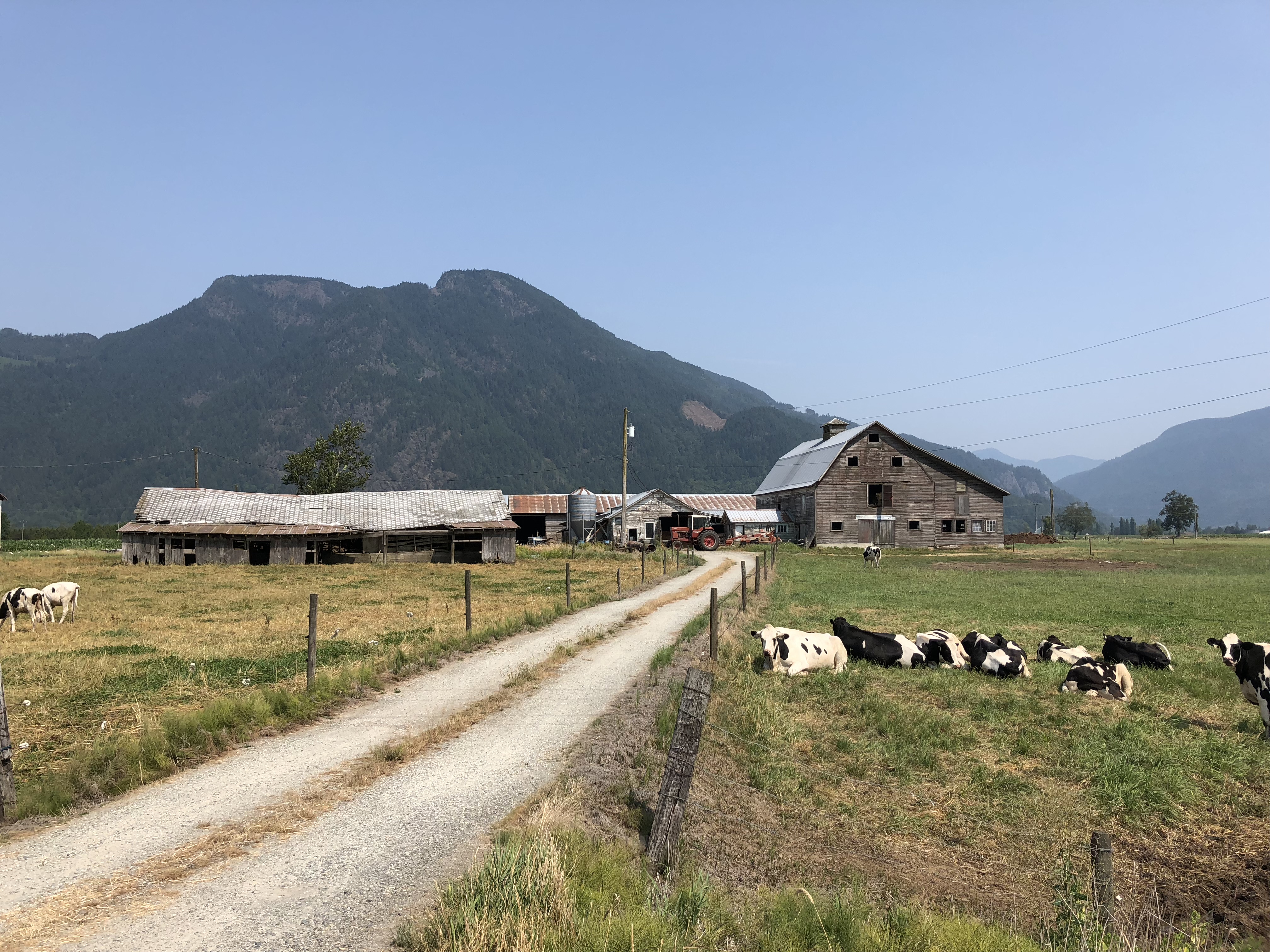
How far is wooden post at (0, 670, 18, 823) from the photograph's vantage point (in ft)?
25.5

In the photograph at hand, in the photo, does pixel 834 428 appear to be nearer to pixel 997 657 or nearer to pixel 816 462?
pixel 816 462

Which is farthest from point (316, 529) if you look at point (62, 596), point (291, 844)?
point (291, 844)

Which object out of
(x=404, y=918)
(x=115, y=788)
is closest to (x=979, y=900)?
(x=404, y=918)

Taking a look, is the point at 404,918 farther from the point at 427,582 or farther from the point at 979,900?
the point at 427,582

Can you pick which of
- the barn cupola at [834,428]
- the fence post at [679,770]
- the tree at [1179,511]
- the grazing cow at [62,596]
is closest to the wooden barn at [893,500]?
the barn cupola at [834,428]

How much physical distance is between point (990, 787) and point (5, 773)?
427 inches

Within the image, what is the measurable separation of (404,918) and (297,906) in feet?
2.76

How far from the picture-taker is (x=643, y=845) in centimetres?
748

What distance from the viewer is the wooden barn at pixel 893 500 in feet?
231

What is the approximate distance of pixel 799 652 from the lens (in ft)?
51.1

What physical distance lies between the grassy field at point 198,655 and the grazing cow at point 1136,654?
1316 centimetres

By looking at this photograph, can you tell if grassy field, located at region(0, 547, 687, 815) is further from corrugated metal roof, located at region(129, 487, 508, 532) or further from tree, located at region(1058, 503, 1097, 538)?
tree, located at region(1058, 503, 1097, 538)

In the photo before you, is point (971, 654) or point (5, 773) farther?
point (971, 654)

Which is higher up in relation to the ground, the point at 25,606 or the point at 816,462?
the point at 816,462
